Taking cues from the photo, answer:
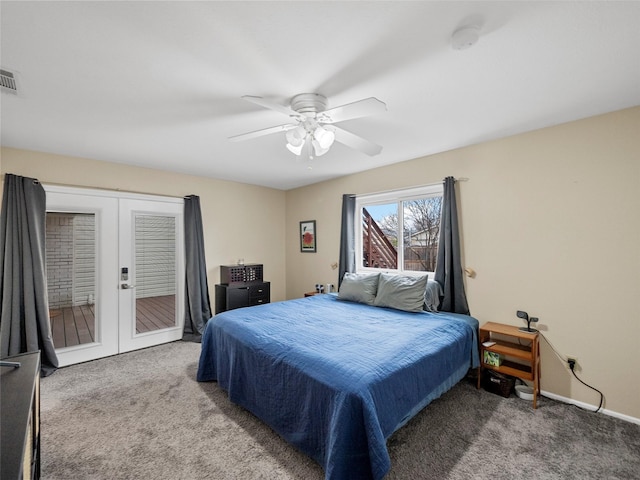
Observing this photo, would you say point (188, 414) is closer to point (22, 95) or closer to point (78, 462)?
point (78, 462)

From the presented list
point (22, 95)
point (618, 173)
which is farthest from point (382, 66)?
point (22, 95)

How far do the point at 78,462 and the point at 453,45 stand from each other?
334 cm

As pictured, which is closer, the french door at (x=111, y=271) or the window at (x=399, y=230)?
the french door at (x=111, y=271)

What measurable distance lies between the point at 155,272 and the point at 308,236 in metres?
2.43

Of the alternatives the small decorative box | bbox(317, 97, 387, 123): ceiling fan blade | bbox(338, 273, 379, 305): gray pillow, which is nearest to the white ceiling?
bbox(317, 97, 387, 123): ceiling fan blade

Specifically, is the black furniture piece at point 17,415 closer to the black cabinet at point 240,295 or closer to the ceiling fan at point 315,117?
the ceiling fan at point 315,117

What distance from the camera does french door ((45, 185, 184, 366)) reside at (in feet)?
10.8

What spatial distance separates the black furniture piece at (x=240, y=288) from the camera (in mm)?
4238

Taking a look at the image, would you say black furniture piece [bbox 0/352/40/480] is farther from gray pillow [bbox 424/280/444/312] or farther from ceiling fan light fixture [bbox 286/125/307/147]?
gray pillow [bbox 424/280/444/312]

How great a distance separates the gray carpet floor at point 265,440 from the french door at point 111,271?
2.74 ft

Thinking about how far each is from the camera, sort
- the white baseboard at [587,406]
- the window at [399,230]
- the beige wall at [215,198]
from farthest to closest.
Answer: the window at [399,230] < the beige wall at [215,198] < the white baseboard at [587,406]

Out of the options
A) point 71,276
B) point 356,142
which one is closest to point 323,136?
point 356,142

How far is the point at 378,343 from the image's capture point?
2092mm

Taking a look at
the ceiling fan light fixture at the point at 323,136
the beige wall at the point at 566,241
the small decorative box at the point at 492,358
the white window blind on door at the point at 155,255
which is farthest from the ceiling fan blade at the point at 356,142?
the white window blind on door at the point at 155,255
